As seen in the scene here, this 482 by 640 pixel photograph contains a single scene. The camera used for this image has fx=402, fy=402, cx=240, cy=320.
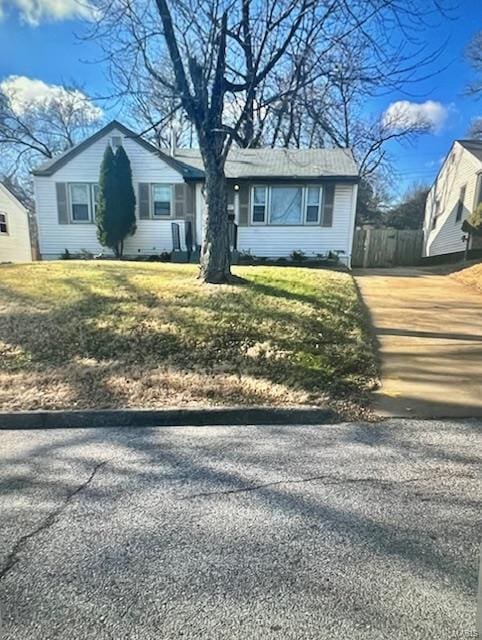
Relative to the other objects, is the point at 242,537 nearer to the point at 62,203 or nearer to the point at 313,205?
the point at 313,205

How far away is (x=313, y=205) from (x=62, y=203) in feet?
31.3

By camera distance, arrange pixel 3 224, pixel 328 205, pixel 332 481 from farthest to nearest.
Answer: pixel 3 224
pixel 328 205
pixel 332 481

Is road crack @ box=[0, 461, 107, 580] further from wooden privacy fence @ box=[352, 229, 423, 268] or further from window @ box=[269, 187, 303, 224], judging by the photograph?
wooden privacy fence @ box=[352, 229, 423, 268]

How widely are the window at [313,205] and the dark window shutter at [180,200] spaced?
15.2 feet

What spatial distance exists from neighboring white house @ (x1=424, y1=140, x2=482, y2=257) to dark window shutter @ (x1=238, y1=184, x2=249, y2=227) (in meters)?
9.06

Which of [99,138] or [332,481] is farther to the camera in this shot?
[99,138]

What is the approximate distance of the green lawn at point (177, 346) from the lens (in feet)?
12.4

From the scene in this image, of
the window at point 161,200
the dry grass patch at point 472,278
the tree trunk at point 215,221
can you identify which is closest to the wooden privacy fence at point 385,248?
the dry grass patch at point 472,278

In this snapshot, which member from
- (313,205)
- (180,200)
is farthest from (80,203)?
(313,205)

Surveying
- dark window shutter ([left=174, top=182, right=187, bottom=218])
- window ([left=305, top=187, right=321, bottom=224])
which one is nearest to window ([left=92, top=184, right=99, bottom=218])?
dark window shutter ([left=174, top=182, right=187, bottom=218])

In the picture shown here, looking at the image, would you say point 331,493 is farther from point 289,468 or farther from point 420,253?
point 420,253

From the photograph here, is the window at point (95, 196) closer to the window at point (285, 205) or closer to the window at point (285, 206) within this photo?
the window at point (285, 205)

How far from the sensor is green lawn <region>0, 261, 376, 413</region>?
378 cm

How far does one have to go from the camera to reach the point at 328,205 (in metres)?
14.8
